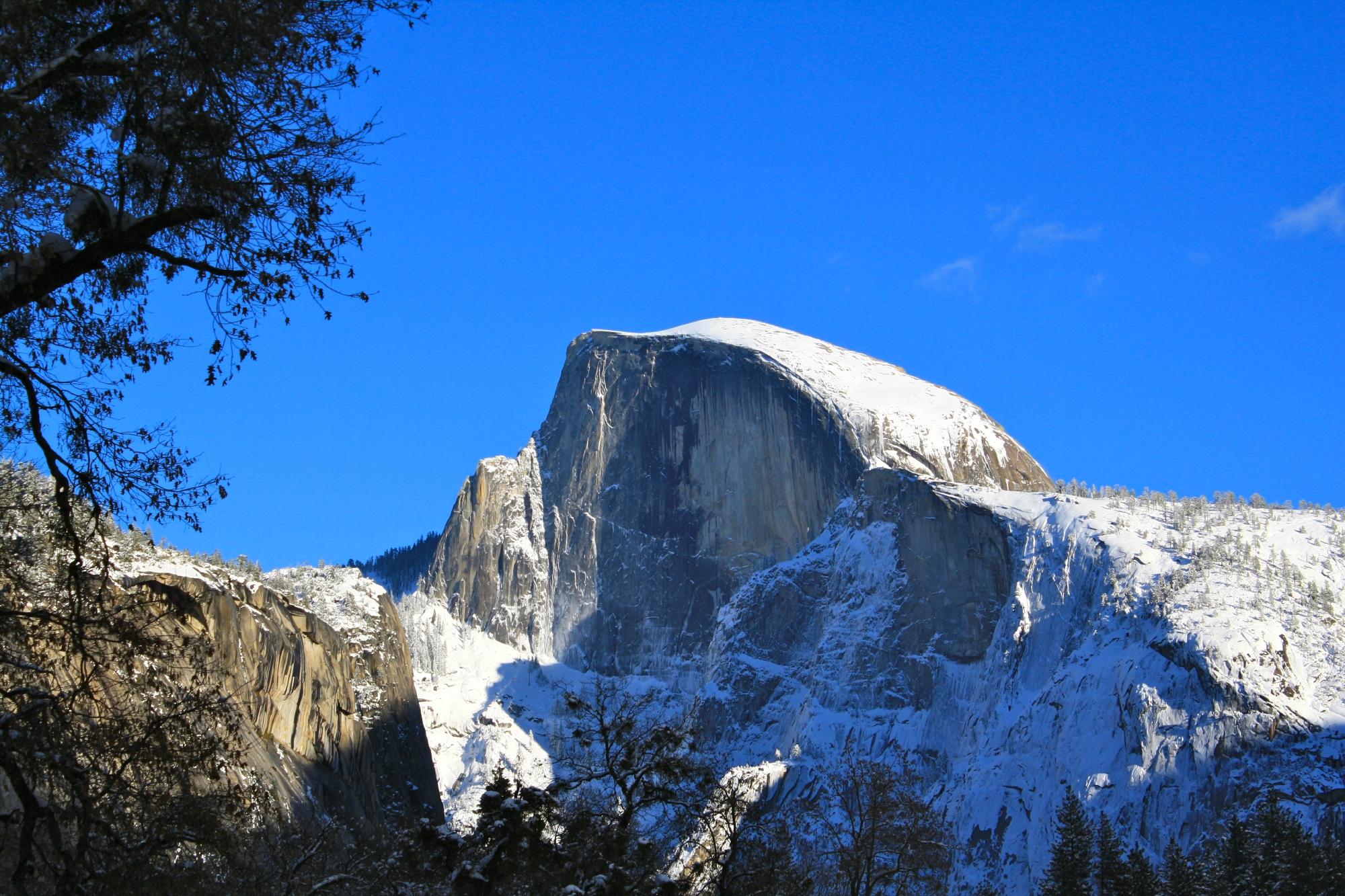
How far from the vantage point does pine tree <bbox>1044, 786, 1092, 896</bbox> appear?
81594 mm

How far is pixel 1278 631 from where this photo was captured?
147 m

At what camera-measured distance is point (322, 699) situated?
90312 mm

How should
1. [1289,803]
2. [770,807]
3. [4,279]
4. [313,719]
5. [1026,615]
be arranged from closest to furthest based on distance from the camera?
[4,279], [770,807], [313,719], [1289,803], [1026,615]

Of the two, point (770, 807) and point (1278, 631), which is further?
point (1278, 631)

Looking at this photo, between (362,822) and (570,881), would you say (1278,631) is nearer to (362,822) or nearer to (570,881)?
(362,822)

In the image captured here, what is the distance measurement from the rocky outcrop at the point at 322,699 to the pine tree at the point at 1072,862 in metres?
34.7

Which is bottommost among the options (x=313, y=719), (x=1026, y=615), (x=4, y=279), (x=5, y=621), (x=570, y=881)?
(x=570, y=881)

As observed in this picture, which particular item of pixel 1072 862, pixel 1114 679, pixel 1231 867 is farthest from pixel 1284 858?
A: pixel 1114 679

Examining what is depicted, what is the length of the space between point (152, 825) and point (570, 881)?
8.78m

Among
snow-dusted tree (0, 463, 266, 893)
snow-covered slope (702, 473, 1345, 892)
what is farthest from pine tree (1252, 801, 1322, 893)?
snow-dusted tree (0, 463, 266, 893)

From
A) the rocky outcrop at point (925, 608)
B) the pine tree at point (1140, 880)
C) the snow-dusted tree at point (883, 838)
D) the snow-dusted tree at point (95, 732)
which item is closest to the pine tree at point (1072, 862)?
the pine tree at point (1140, 880)

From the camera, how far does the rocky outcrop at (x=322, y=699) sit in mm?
75375

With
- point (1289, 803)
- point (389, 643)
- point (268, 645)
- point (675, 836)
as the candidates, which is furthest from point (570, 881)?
point (1289, 803)

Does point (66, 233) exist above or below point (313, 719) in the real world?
below
